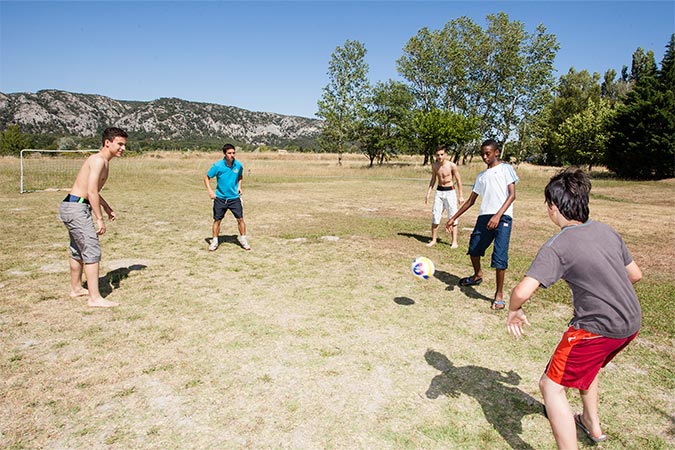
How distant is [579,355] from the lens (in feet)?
8.11

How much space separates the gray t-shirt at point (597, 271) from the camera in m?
2.40

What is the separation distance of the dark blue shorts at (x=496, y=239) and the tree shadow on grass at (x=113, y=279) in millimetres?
5675

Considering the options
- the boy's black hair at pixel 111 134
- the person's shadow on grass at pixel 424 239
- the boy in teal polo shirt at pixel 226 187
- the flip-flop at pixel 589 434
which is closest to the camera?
the flip-flop at pixel 589 434

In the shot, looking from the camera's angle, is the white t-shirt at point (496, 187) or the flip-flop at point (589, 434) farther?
the white t-shirt at point (496, 187)

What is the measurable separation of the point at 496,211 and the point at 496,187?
0.36m

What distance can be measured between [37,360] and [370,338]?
3484 mm

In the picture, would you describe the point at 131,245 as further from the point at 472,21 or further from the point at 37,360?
the point at 472,21

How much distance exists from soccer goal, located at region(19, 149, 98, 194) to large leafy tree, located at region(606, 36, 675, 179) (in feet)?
133

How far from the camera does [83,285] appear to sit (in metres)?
6.29

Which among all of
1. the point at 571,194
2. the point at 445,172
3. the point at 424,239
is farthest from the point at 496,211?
the point at 424,239

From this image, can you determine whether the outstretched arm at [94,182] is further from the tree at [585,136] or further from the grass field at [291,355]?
the tree at [585,136]

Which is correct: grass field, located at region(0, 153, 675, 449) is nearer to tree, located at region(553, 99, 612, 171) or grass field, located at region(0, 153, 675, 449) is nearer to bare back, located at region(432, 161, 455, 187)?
bare back, located at region(432, 161, 455, 187)

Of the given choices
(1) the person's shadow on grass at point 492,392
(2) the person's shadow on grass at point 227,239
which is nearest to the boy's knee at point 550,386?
(1) the person's shadow on grass at point 492,392

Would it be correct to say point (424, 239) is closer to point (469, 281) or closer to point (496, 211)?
point (469, 281)
